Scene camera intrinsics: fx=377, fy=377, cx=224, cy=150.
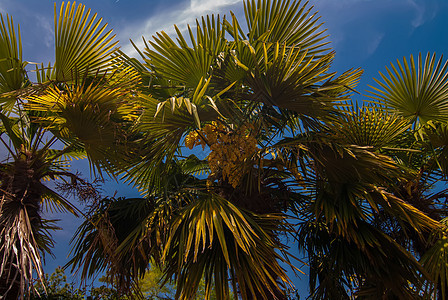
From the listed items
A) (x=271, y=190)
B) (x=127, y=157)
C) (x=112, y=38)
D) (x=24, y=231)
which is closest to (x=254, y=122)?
(x=271, y=190)

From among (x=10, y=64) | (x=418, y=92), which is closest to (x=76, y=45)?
(x=10, y=64)

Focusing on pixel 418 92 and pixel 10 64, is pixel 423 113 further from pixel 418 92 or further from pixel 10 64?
pixel 10 64

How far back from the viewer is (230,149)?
3.76 m

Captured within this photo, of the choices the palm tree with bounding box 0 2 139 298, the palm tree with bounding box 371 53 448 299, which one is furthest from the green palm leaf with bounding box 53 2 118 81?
the palm tree with bounding box 371 53 448 299

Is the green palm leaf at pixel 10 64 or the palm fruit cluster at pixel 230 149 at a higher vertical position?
the green palm leaf at pixel 10 64

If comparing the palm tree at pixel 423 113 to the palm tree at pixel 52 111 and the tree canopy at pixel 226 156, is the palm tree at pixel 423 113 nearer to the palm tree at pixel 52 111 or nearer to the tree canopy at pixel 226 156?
the tree canopy at pixel 226 156

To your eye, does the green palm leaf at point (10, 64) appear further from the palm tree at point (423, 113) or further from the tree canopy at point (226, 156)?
the palm tree at point (423, 113)

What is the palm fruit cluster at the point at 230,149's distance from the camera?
3.78m

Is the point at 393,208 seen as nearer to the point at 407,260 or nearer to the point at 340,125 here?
the point at 407,260

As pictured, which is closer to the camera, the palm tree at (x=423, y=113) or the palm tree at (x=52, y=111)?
the palm tree at (x=52, y=111)

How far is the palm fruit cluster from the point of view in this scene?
3.78m

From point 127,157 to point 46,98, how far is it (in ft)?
3.19

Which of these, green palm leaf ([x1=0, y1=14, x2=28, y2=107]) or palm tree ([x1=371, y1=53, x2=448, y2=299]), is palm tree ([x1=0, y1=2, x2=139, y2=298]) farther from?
palm tree ([x1=371, y1=53, x2=448, y2=299])

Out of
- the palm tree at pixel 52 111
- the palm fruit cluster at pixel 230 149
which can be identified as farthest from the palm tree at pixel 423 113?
the palm tree at pixel 52 111
